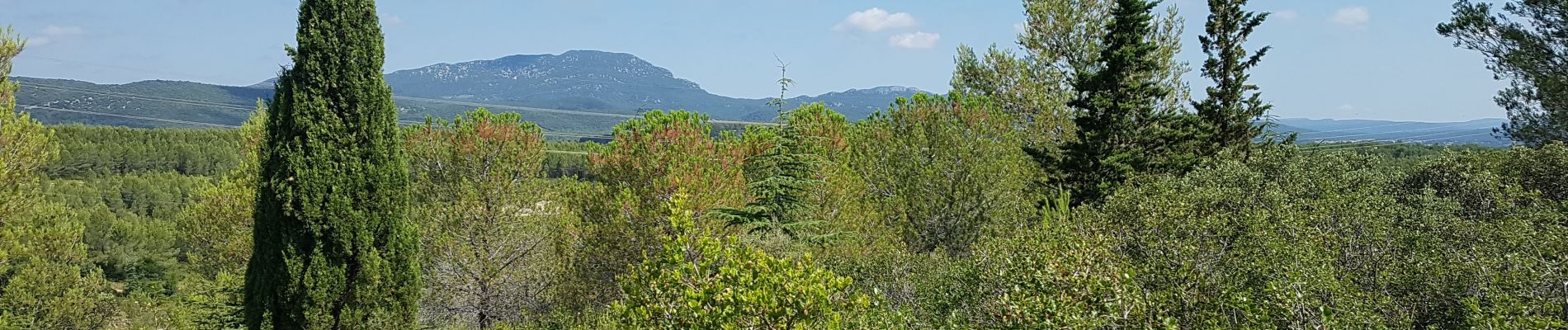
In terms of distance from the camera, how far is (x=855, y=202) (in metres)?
17.6

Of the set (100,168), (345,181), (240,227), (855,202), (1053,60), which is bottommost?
(100,168)

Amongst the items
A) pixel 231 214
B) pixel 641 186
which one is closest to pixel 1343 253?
pixel 641 186

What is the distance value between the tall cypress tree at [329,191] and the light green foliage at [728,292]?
275 inches

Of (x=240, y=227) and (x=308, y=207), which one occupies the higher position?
(x=308, y=207)

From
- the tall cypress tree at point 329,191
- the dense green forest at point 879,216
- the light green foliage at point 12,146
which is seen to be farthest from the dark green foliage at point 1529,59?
the light green foliage at point 12,146

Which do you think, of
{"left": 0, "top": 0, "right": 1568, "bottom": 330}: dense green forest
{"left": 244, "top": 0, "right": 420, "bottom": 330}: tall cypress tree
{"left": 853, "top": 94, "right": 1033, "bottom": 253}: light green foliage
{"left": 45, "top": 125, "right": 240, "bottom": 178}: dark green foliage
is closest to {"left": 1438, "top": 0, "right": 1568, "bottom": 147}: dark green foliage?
{"left": 0, "top": 0, "right": 1568, "bottom": 330}: dense green forest

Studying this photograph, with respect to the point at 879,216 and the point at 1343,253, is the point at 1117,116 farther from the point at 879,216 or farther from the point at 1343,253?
the point at 1343,253

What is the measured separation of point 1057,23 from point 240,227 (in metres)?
25.2

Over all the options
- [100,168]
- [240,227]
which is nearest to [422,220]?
[240,227]

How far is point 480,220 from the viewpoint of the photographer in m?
18.8

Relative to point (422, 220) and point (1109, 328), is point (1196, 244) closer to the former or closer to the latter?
point (1109, 328)

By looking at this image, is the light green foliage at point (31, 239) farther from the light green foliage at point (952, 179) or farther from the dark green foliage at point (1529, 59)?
the dark green foliage at point (1529, 59)

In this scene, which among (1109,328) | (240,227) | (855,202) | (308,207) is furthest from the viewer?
(240,227)

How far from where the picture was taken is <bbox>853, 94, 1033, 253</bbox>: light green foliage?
16328 millimetres
